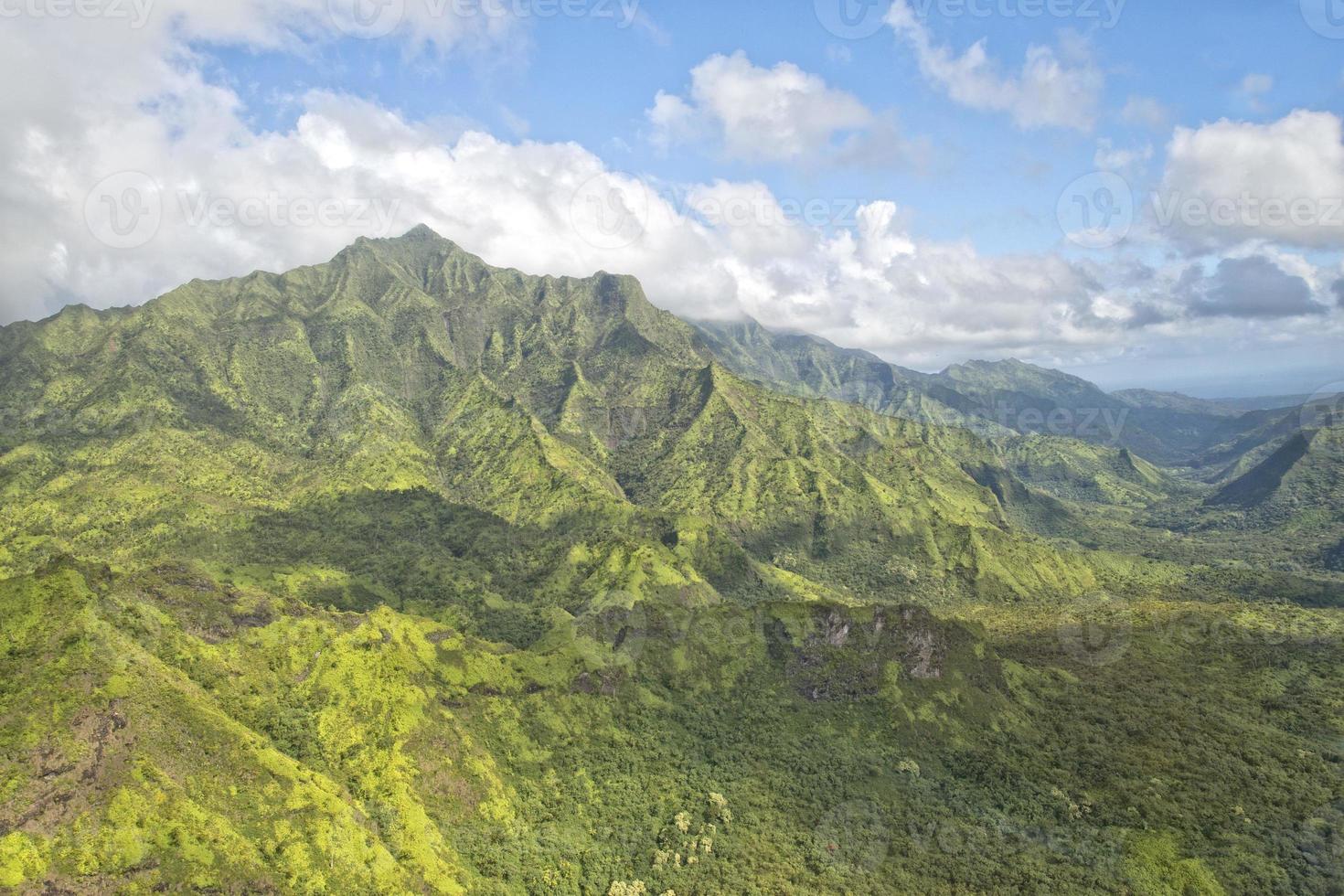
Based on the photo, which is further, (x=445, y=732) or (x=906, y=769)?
(x=906, y=769)

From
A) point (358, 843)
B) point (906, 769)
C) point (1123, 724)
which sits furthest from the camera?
point (1123, 724)

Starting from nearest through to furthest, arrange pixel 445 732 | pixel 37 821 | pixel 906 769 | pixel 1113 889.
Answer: pixel 37 821 → pixel 1113 889 → pixel 445 732 → pixel 906 769

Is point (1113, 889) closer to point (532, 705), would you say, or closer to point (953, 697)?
point (953, 697)

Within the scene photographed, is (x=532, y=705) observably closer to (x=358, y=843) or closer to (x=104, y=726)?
(x=358, y=843)

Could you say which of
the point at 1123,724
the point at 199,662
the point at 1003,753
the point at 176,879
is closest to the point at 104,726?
the point at 176,879

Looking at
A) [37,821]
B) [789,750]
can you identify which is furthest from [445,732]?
[789,750]

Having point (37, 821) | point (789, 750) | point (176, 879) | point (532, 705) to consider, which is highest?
point (37, 821)

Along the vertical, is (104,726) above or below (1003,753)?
above

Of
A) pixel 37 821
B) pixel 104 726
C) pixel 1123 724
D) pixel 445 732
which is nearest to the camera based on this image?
pixel 37 821

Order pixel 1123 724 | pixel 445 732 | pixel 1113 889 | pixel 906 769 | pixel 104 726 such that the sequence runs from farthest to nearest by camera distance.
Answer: pixel 1123 724 < pixel 906 769 < pixel 445 732 < pixel 1113 889 < pixel 104 726
